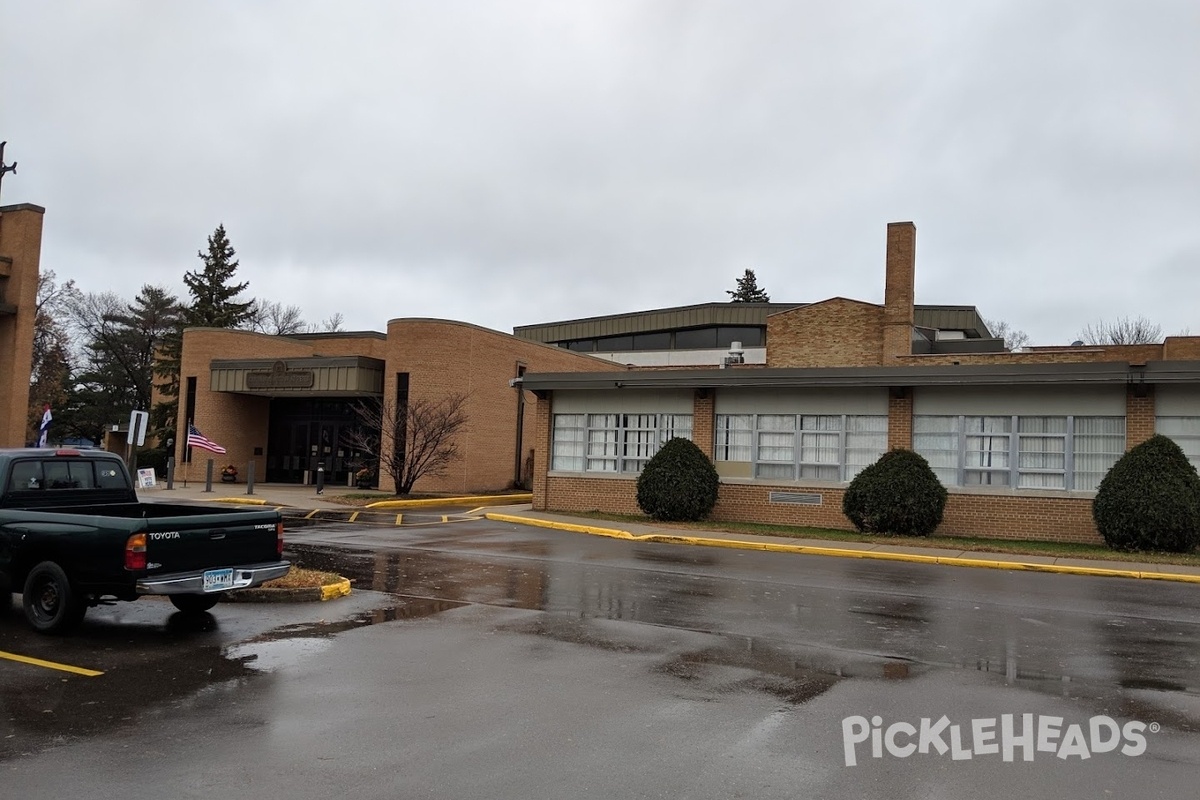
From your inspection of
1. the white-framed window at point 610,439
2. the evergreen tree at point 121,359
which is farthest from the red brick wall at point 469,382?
the evergreen tree at point 121,359

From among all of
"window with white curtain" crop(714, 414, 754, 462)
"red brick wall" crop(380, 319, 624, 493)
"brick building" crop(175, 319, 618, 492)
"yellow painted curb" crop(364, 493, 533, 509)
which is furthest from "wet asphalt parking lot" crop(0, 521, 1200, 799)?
"brick building" crop(175, 319, 618, 492)

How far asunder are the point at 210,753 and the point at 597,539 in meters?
14.7

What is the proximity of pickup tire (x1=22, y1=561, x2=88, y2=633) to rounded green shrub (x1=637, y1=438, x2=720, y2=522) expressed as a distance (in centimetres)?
1556

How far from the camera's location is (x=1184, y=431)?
2009 cm

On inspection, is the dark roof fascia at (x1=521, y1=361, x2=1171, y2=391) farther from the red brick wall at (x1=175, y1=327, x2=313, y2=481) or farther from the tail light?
the red brick wall at (x1=175, y1=327, x2=313, y2=481)

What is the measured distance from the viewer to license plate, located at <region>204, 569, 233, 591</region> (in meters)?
9.13

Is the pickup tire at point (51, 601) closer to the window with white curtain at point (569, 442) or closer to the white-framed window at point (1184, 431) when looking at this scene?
the window with white curtain at point (569, 442)

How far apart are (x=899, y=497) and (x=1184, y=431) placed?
632cm

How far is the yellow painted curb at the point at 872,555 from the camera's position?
51.5 ft

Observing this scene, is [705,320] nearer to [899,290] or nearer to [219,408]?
[899,290]

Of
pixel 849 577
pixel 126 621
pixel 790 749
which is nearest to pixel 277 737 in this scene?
pixel 790 749

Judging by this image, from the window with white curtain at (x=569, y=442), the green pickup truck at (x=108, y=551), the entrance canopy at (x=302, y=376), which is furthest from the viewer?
the entrance canopy at (x=302, y=376)

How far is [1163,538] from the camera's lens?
18.3 m

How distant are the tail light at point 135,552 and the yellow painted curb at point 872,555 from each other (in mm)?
12635
